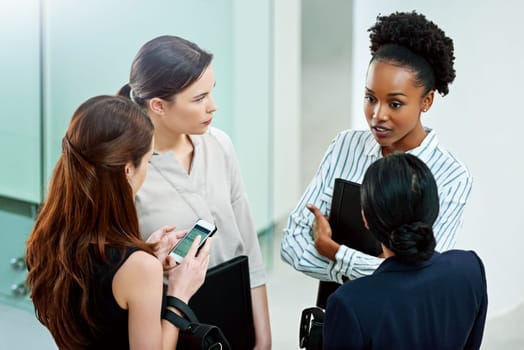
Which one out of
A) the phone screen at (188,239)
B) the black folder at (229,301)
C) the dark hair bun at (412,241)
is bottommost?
the black folder at (229,301)

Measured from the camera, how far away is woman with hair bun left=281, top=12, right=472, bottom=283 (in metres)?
2.04

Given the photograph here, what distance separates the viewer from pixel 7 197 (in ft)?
12.1

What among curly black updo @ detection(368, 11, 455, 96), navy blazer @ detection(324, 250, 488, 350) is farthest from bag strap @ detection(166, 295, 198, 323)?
curly black updo @ detection(368, 11, 455, 96)

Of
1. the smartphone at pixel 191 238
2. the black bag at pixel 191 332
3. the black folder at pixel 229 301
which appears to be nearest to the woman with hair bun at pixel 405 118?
the black folder at pixel 229 301

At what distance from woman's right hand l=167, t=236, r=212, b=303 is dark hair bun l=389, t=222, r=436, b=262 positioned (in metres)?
0.55

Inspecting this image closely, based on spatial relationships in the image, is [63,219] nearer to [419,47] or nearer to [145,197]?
[145,197]

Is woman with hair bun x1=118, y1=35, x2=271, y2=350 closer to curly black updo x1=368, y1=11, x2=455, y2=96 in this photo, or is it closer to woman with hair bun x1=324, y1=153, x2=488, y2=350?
curly black updo x1=368, y1=11, x2=455, y2=96

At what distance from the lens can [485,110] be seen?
11.7 feet

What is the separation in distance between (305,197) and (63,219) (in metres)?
0.80

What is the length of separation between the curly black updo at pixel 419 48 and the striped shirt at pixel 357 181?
0.53ft

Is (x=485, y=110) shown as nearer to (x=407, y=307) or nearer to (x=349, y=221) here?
(x=349, y=221)

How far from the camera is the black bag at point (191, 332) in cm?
179

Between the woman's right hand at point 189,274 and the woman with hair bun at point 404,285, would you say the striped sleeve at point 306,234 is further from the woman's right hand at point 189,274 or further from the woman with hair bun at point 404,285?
the woman with hair bun at point 404,285

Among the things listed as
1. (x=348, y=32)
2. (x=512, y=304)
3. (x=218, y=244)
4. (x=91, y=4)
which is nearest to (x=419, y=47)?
(x=218, y=244)
